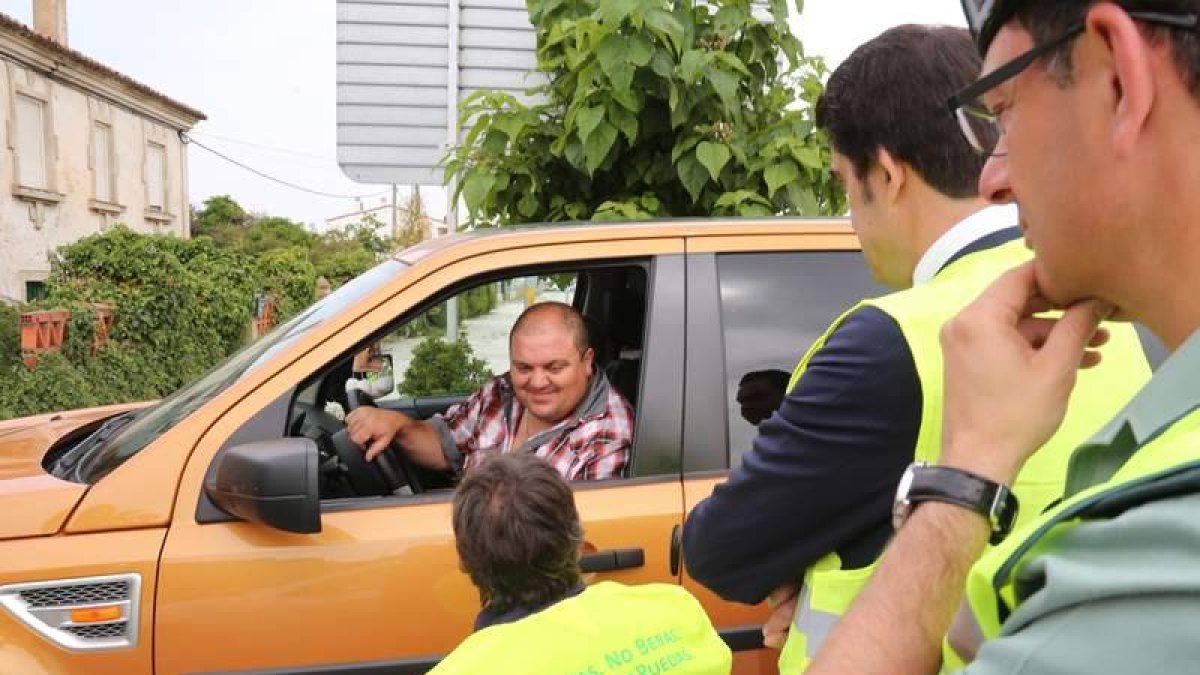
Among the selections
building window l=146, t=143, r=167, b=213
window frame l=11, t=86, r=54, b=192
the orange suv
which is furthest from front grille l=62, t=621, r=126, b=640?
building window l=146, t=143, r=167, b=213

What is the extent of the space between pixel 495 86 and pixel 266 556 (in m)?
4.05

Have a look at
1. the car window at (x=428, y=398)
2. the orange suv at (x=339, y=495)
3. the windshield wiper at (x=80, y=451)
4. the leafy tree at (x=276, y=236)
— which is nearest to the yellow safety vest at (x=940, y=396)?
the orange suv at (x=339, y=495)

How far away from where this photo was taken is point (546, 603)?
6.10ft

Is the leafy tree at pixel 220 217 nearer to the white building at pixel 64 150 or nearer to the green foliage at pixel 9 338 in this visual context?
the white building at pixel 64 150

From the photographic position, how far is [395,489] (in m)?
2.98

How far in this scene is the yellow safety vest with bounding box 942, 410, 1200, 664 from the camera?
0.56 m

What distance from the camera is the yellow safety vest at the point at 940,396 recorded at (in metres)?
1.20

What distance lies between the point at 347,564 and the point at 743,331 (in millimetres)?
1174

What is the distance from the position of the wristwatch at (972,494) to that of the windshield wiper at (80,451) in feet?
7.22

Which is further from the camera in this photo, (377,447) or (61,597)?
(377,447)

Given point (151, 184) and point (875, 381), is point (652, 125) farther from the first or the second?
point (151, 184)

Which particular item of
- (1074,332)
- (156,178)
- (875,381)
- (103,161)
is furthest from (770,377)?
(156,178)

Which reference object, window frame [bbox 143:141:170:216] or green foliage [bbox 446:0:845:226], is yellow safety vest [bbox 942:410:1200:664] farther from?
window frame [bbox 143:141:170:216]

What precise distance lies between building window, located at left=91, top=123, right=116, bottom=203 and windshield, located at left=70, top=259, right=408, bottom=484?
2038cm
